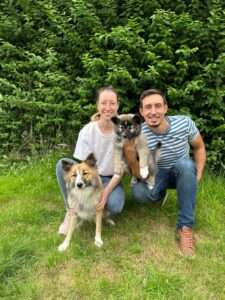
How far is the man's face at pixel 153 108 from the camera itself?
399 cm

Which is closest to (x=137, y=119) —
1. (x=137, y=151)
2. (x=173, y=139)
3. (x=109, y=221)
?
(x=137, y=151)

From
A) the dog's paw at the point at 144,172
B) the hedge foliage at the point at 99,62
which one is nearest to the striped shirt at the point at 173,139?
the dog's paw at the point at 144,172

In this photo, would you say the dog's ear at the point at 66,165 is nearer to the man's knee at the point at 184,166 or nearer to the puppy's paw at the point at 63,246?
the puppy's paw at the point at 63,246

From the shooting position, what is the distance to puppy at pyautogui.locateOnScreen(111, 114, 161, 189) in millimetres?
4027

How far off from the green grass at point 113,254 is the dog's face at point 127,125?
3.60 feet

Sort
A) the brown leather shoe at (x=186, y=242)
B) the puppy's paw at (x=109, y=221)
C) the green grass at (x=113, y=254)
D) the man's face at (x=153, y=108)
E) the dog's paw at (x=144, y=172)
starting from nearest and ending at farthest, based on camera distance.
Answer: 1. the green grass at (x=113, y=254)
2. the brown leather shoe at (x=186, y=242)
3. the man's face at (x=153, y=108)
4. the dog's paw at (x=144, y=172)
5. the puppy's paw at (x=109, y=221)

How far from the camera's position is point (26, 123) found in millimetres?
6688

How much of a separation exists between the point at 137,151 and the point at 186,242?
3.48ft

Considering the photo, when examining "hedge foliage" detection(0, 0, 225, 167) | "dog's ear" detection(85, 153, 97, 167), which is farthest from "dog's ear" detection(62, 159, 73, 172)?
"hedge foliage" detection(0, 0, 225, 167)

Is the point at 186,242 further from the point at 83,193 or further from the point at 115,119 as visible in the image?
the point at 115,119

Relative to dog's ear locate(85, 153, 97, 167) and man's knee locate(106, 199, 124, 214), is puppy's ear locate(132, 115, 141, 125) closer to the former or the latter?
dog's ear locate(85, 153, 97, 167)

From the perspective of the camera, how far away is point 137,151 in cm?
419

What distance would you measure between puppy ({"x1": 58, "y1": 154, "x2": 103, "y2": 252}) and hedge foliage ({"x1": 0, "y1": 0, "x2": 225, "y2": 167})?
1726 millimetres

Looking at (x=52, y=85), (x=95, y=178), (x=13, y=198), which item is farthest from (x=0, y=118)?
(x=95, y=178)
